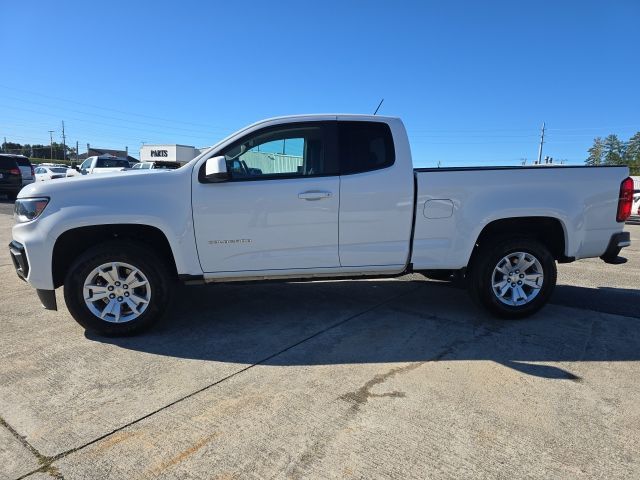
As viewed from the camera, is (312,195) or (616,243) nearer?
(312,195)

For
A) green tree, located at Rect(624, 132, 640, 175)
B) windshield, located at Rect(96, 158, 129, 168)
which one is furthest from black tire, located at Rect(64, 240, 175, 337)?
green tree, located at Rect(624, 132, 640, 175)

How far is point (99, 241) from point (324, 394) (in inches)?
103

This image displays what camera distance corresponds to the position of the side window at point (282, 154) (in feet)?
13.6

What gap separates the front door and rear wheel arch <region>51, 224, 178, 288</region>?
42cm

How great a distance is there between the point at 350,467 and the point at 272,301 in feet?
9.65

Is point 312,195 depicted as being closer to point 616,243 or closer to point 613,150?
point 616,243

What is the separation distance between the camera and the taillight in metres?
4.44

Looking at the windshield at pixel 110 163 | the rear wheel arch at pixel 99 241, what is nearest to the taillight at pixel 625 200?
the rear wheel arch at pixel 99 241

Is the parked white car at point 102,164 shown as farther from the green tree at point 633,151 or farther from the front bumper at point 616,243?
the green tree at point 633,151

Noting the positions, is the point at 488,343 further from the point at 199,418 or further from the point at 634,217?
the point at 634,217

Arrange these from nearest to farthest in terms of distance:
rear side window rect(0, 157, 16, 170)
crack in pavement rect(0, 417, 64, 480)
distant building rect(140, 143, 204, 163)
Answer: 1. crack in pavement rect(0, 417, 64, 480)
2. rear side window rect(0, 157, 16, 170)
3. distant building rect(140, 143, 204, 163)

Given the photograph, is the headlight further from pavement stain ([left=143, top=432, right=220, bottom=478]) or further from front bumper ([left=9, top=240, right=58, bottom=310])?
pavement stain ([left=143, top=432, right=220, bottom=478])

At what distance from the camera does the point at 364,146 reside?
4.35 m

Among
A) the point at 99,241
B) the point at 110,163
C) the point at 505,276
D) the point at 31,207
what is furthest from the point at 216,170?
the point at 110,163
